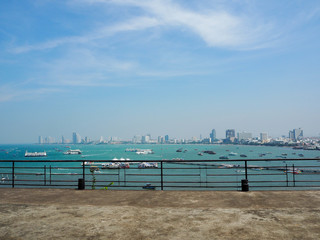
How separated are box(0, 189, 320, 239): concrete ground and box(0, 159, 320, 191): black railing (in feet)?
1.92

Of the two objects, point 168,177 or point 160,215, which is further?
point 168,177

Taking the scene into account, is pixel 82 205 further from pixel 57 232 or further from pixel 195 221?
pixel 195 221

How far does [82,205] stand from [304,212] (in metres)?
6.12

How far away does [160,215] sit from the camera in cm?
622

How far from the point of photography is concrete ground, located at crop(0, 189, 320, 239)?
16.3 ft

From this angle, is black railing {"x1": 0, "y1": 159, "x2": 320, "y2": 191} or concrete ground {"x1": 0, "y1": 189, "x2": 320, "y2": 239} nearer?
concrete ground {"x1": 0, "y1": 189, "x2": 320, "y2": 239}

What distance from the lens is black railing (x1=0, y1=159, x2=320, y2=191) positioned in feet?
30.2

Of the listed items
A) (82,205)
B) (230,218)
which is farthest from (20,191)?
(230,218)

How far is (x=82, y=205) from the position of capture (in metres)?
7.39

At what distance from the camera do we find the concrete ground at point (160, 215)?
496cm

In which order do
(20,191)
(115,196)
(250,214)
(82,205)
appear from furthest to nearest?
(20,191) < (115,196) < (82,205) < (250,214)

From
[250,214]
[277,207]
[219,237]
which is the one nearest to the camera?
[219,237]

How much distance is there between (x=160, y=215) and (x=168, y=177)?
53007 millimetres

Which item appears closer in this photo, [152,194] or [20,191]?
[152,194]
